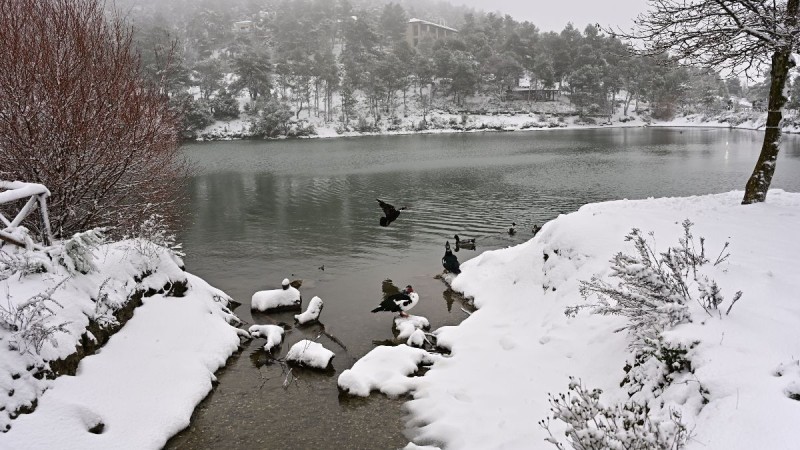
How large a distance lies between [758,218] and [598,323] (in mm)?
5622

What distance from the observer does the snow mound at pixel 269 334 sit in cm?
1048

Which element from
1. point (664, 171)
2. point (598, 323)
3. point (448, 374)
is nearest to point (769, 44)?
point (598, 323)

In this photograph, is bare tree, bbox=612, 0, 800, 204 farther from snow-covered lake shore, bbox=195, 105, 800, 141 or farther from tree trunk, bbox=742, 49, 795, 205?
snow-covered lake shore, bbox=195, 105, 800, 141

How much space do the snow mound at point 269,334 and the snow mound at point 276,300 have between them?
5.59 ft

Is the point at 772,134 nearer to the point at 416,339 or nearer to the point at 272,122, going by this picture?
the point at 416,339

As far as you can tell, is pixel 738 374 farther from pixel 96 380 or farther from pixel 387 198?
pixel 387 198

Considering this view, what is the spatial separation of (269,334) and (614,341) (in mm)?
7486

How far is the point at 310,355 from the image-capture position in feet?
31.5

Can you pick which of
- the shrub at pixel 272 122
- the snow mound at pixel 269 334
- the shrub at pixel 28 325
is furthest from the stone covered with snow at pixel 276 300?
the shrub at pixel 272 122

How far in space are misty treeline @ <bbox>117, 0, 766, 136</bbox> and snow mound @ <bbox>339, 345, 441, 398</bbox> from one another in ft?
254

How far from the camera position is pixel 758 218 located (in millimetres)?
10617

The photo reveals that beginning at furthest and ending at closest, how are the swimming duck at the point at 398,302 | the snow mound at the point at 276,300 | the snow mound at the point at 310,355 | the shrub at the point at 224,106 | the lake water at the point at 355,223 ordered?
the shrub at the point at 224,106, the snow mound at the point at 276,300, the swimming duck at the point at 398,302, the snow mound at the point at 310,355, the lake water at the point at 355,223

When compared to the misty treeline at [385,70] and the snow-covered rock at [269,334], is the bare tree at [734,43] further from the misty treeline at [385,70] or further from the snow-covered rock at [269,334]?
the misty treeline at [385,70]

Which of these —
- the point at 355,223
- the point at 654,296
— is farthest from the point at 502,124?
the point at 654,296
